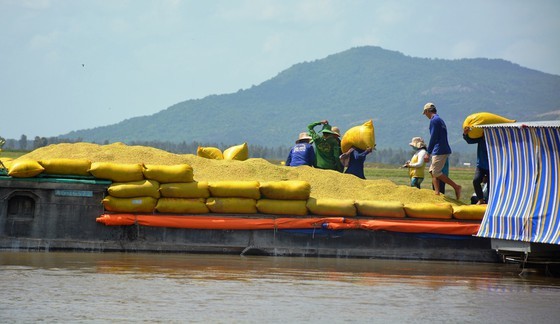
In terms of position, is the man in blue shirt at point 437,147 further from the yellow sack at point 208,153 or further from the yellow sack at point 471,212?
the yellow sack at point 208,153

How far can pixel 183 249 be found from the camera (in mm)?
15242

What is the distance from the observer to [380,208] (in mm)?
15367

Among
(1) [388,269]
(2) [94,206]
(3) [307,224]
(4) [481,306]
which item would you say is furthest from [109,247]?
(4) [481,306]

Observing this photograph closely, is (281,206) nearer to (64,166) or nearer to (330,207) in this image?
(330,207)

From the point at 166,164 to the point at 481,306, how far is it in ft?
22.5

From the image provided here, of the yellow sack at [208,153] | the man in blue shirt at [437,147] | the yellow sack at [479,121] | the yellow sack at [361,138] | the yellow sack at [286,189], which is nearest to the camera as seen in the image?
the yellow sack at [286,189]

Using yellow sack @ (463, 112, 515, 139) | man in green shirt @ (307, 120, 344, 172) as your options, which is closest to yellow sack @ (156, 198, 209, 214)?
man in green shirt @ (307, 120, 344, 172)

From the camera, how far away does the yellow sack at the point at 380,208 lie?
15352 millimetres

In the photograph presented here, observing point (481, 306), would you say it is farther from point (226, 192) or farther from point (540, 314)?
point (226, 192)

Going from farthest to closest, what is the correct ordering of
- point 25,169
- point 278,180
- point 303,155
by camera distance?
1. point 303,155
2. point 278,180
3. point 25,169

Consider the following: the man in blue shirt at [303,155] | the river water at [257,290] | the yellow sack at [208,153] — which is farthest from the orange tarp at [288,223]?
the yellow sack at [208,153]

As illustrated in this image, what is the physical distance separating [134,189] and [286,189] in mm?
2226

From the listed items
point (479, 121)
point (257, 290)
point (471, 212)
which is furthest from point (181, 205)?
point (479, 121)

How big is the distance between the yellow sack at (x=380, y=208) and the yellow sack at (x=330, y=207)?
149 millimetres
